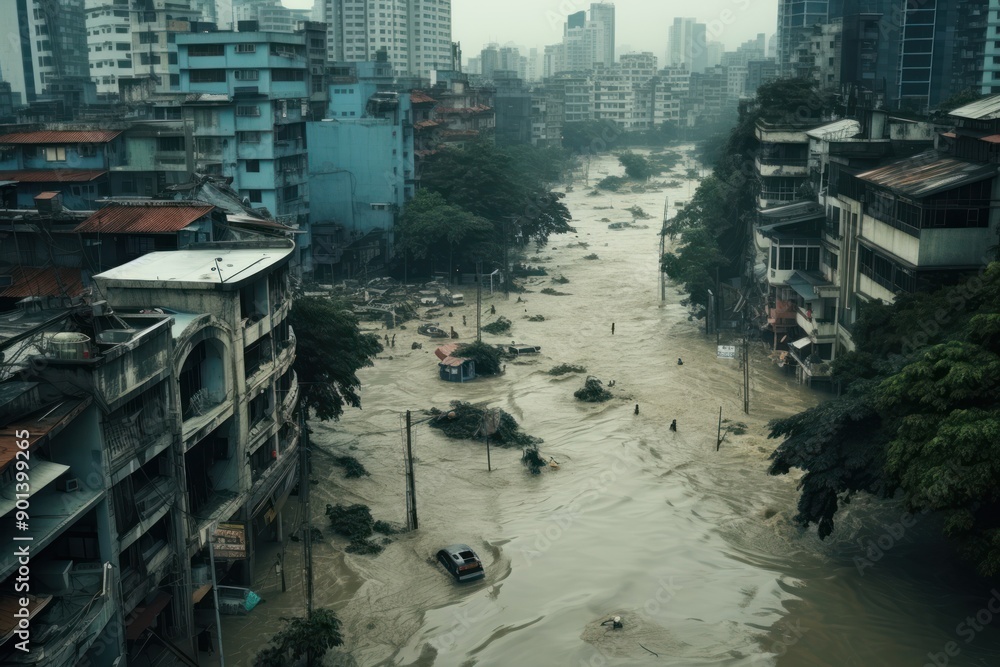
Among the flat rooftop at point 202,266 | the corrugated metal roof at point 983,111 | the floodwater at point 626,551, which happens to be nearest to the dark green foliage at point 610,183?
the floodwater at point 626,551

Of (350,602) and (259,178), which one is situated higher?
(259,178)

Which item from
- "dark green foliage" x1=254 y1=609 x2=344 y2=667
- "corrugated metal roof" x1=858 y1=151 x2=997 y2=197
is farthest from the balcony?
"dark green foliage" x1=254 y1=609 x2=344 y2=667

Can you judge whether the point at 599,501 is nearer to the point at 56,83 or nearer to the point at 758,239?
the point at 758,239

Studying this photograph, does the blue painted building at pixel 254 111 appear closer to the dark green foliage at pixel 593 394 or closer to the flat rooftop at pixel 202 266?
the dark green foliage at pixel 593 394

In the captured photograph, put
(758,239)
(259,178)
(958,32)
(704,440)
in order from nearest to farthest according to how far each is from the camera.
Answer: (704,440) → (758,239) → (259,178) → (958,32)

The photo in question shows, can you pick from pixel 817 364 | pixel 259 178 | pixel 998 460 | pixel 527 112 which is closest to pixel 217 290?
pixel 998 460
